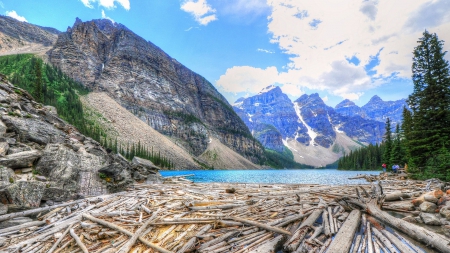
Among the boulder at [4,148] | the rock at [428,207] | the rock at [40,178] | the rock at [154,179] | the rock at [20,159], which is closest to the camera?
the rock at [428,207]

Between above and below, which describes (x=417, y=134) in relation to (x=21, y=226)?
above

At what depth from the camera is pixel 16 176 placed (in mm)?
9438

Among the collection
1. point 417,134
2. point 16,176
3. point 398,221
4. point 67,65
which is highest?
point 67,65

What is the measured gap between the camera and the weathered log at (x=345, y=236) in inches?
207

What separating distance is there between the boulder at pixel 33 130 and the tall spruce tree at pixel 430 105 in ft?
125

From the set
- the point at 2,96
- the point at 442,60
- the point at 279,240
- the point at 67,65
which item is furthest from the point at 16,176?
the point at 67,65

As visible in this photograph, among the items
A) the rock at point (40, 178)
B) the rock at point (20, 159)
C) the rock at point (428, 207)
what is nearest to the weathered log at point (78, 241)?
the rock at point (40, 178)

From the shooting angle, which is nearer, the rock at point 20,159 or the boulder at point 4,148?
the rock at point 20,159

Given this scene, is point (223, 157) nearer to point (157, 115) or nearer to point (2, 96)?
point (157, 115)

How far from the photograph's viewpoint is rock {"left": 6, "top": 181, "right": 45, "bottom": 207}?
8.14 meters

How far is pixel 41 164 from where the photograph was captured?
36.1 ft

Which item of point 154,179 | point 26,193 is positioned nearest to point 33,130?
point 26,193

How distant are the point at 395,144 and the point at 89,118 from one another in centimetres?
13816

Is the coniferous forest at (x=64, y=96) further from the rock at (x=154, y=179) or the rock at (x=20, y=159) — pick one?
the rock at (x=20, y=159)
